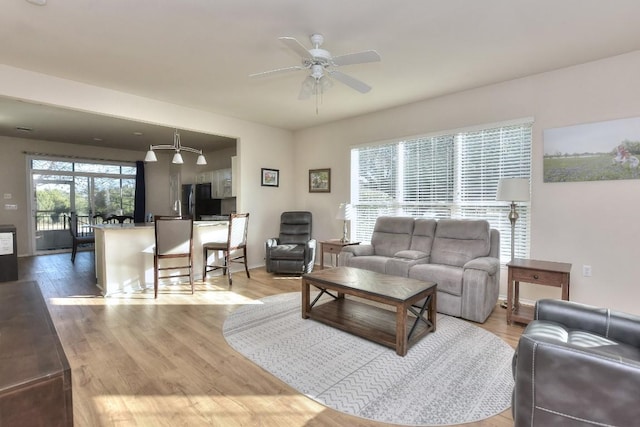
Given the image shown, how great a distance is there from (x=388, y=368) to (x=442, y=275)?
1.37m

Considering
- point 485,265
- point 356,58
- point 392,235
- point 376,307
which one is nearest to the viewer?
point 356,58

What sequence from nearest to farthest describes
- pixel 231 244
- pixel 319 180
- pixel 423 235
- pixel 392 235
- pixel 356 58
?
pixel 356 58 → pixel 423 235 → pixel 392 235 → pixel 231 244 → pixel 319 180

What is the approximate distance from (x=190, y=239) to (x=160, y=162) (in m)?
5.22

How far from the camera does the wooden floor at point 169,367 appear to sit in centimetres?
178

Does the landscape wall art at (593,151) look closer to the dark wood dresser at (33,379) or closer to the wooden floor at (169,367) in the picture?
the wooden floor at (169,367)

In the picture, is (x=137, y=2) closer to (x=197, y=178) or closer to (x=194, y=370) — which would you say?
(x=194, y=370)

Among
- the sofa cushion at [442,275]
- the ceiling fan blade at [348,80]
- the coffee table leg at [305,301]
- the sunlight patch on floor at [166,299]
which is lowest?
the sunlight patch on floor at [166,299]

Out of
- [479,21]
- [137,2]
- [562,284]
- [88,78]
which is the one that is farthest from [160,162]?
[562,284]

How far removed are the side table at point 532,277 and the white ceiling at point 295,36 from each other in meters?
1.99

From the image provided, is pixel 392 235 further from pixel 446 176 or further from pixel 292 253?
pixel 292 253

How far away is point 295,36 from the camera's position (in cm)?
266

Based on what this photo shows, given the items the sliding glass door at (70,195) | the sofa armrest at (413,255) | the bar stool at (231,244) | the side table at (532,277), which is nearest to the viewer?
the side table at (532,277)

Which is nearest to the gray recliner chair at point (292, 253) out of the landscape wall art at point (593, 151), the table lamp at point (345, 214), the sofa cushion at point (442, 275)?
the table lamp at point (345, 214)

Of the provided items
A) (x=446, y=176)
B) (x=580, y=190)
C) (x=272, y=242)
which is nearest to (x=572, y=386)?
(x=580, y=190)
